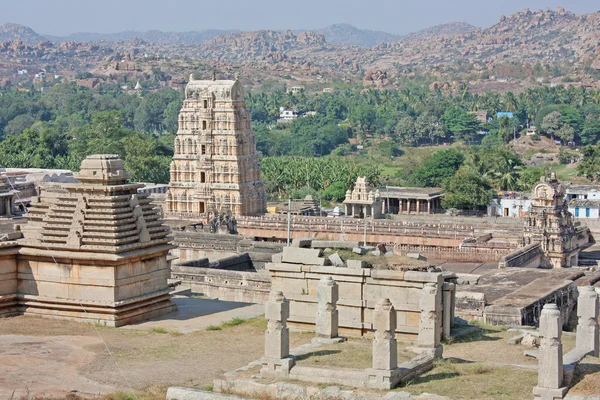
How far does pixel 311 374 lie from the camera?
61.0 ft

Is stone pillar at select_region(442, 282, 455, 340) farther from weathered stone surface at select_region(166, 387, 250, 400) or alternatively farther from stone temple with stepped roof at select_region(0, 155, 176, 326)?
stone temple with stepped roof at select_region(0, 155, 176, 326)

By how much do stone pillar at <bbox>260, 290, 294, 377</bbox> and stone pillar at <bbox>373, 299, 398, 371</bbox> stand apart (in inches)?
62.5

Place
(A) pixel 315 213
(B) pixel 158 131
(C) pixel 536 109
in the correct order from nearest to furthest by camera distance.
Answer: (A) pixel 315 213, (C) pixel 536 109, (B) pixel 158 131

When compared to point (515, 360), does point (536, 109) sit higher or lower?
higher

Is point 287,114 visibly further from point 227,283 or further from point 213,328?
point 213,328

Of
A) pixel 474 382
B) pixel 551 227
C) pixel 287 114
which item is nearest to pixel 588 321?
pixel 474 382

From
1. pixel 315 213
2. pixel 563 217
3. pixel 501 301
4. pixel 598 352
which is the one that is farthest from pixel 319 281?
pixel 315 213

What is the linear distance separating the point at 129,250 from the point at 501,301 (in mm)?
11339

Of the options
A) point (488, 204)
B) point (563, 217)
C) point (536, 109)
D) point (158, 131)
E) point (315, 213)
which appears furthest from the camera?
point (158, 131)

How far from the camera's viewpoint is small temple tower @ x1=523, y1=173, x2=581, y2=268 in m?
50.0

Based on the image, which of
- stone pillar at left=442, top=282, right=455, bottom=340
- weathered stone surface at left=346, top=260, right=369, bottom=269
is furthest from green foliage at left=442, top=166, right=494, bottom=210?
stone pillar at left=442, top=282, right=455, bottom=340

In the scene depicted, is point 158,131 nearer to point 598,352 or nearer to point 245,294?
point 245,294

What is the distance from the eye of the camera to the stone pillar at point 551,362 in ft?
56.4

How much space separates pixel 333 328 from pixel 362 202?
4096 cm
